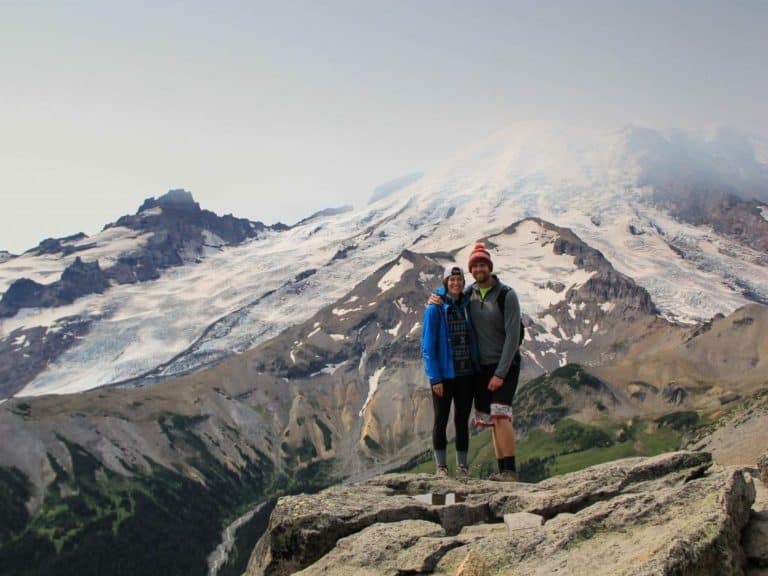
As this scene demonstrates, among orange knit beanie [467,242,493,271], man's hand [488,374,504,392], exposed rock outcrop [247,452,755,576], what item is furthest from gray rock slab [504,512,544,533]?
orange knit beanie [467,242,493,271]

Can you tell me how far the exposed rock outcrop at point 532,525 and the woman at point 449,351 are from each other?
2.31 meters

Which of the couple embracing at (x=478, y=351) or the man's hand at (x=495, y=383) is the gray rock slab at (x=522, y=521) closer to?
the couple embracing at (x=478, y=351)

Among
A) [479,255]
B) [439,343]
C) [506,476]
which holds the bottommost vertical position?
[506,476]

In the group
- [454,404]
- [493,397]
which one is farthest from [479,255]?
[454,404]

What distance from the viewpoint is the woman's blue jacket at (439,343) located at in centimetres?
1906

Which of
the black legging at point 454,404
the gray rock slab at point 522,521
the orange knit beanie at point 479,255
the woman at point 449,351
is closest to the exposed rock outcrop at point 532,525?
the gray rock slab at point 522,521

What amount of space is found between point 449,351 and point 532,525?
6309 millimetres

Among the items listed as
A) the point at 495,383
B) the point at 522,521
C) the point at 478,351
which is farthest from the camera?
the point at 478,351

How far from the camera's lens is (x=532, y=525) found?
13352 millimetres

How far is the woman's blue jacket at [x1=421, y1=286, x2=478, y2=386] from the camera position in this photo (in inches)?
750

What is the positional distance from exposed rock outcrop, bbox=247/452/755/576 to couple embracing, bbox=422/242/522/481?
1815 mm

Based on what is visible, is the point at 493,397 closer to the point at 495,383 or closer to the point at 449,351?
the point at 495,383

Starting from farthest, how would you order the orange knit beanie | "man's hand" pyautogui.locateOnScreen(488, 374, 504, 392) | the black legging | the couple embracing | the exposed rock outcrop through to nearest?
the black legging
the orange knit beanie
the couple embracing
"man's hand" pyautogui.locateOnScreen(488, 374, 504, 392)
the exposed rock outcrop

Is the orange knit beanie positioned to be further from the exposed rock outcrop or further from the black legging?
the exposed rock outcrop
